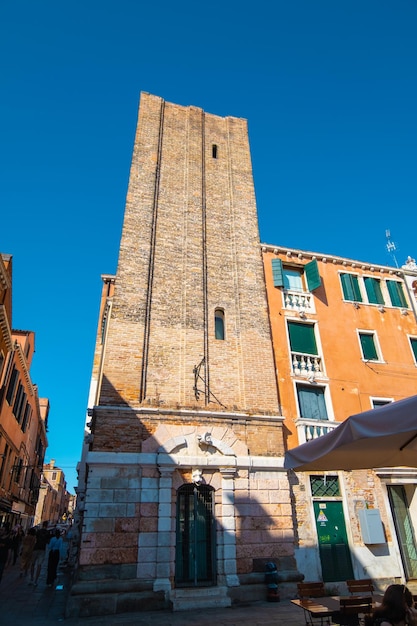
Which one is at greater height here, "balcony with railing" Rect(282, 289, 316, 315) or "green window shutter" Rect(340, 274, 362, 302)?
"green window shutter" Rect(340, 274, 362, 302)

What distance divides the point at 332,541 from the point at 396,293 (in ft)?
36.2

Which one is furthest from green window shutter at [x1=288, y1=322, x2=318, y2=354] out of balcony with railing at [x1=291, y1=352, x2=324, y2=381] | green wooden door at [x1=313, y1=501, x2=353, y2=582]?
green wooden door at [x1=313, y1=501, x2=353, y2=582]

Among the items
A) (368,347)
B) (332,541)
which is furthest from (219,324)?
(332,541)

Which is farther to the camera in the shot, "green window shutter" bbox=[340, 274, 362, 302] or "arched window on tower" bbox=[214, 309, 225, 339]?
"green window shutter" bbox=[340, 274, 362, 302]

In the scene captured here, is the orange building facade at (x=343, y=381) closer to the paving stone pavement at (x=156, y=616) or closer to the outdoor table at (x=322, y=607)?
the paving stone pavement at (x=156, y=616)

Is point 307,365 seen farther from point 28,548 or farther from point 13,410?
point 13,410

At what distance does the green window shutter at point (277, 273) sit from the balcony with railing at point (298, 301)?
43cm

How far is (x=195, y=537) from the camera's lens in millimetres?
10602

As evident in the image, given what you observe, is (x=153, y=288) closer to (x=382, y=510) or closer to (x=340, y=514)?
(x=340, y=514)

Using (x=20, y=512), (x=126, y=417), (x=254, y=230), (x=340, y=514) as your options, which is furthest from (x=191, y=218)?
(x=20, y=512)

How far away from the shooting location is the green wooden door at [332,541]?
11555 mm

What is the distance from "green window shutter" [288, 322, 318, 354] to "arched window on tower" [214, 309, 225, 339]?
9.42ft

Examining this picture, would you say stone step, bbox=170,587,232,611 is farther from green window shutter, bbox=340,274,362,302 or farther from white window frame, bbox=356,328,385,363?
green window shutter, bbox=340,274,362,302

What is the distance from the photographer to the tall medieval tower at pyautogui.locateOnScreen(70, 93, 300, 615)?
32.4ft
